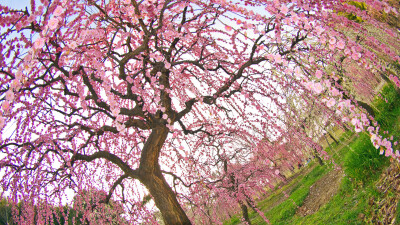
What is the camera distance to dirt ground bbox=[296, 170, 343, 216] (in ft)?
27.0

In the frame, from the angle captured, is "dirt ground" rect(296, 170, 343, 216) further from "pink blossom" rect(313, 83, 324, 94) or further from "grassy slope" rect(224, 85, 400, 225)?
"pink blossom" rect(313, 83, 324, 94)

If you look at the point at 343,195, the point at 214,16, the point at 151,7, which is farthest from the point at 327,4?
the point at 343,195

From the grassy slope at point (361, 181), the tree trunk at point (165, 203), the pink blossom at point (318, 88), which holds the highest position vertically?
the tree trunk at point (165, 203)

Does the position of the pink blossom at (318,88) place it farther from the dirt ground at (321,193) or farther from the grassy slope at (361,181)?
the dirt ground at (321,193)

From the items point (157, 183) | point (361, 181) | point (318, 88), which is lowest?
point (361, 181)

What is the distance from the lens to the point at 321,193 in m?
9.02

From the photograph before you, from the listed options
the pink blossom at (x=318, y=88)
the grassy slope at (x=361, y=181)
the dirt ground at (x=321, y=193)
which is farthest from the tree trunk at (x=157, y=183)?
the dirt ground at (x=321, y=193)

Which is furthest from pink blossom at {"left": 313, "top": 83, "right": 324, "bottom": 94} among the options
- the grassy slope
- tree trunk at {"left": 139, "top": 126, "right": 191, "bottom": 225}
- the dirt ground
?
the dirt ground

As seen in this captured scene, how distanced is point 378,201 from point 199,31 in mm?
4139

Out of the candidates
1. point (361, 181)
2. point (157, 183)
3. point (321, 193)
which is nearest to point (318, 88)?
point (157, 183)

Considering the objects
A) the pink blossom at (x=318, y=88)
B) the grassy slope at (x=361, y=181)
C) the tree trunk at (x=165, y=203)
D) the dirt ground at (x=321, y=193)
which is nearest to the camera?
the pink blossom at (x=318, y=88)

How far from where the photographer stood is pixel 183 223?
4012mm

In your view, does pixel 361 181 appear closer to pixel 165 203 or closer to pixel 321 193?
pixel 321 193

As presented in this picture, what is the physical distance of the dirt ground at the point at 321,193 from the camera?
8.23 metres
